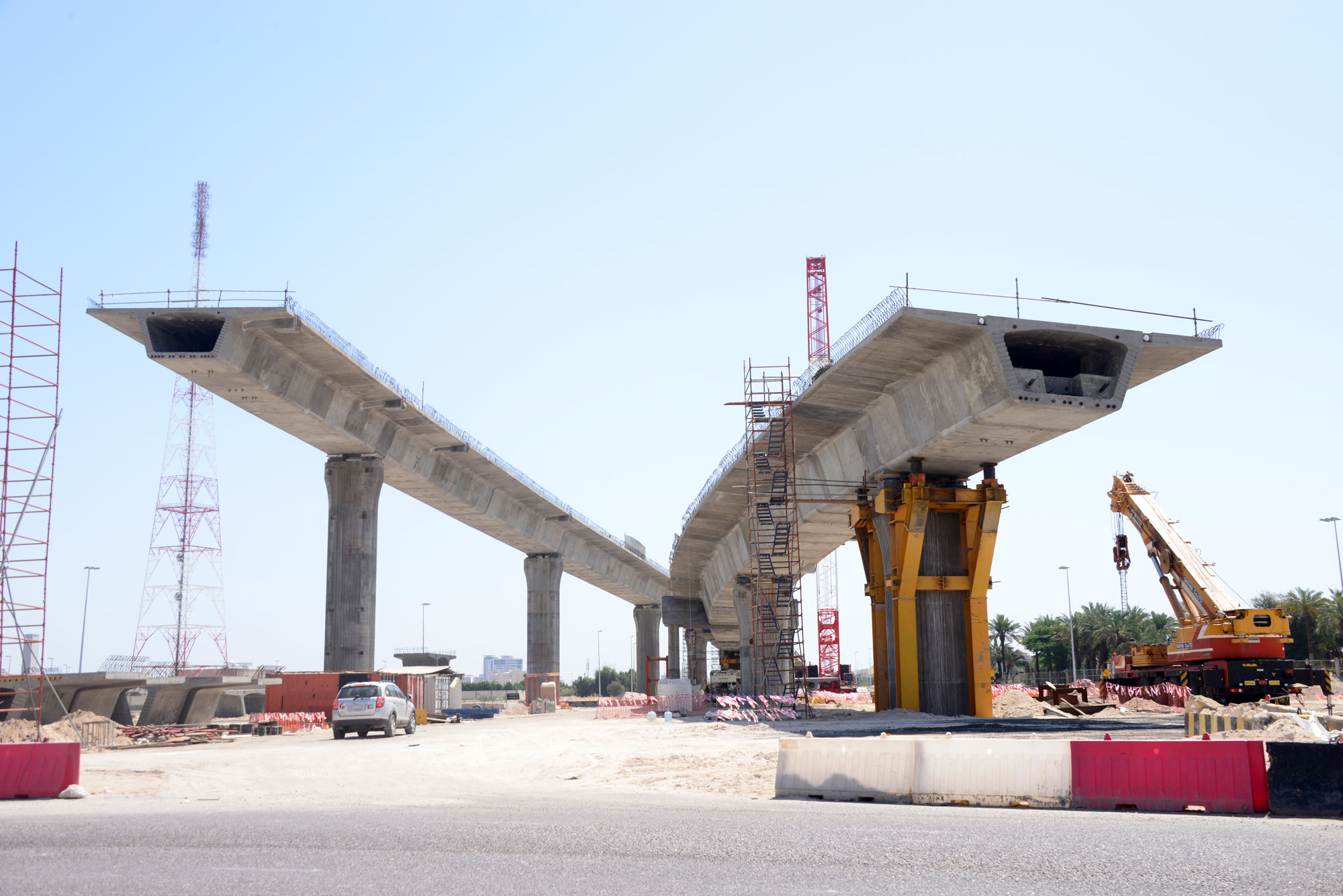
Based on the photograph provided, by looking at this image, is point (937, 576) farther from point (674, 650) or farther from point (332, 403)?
point (674, 650)

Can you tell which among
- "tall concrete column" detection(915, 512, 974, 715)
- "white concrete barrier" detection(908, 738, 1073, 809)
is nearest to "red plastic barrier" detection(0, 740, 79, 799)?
"white concrete barrier" detection(908, 738, 1073, 809)

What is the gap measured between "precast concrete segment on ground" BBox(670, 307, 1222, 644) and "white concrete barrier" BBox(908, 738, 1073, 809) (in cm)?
1473

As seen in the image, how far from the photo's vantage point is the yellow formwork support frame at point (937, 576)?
34.0 m

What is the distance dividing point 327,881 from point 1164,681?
38543 mm

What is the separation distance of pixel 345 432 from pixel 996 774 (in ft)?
119

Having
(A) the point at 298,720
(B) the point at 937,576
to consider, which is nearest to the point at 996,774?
(B) the point at 937,576

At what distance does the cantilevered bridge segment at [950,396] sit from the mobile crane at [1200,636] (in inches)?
350

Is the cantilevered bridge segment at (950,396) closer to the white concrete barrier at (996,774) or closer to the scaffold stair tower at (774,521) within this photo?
the scaffold stair tower at (774,521)

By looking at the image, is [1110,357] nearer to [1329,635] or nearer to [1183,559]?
[1183,559]

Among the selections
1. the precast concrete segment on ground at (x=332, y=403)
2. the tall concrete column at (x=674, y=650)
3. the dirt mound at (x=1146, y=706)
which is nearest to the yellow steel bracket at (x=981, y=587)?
the dirt mound at (x=1146, y=706)

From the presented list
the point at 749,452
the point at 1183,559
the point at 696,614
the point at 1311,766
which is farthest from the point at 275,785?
the point at 696,614

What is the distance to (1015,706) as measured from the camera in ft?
127

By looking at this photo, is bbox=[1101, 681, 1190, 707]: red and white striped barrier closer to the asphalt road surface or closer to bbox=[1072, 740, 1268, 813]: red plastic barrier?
bbox=[1072, 740, 1268, 813]: red plastic barrier

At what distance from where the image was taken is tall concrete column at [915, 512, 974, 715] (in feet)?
112
